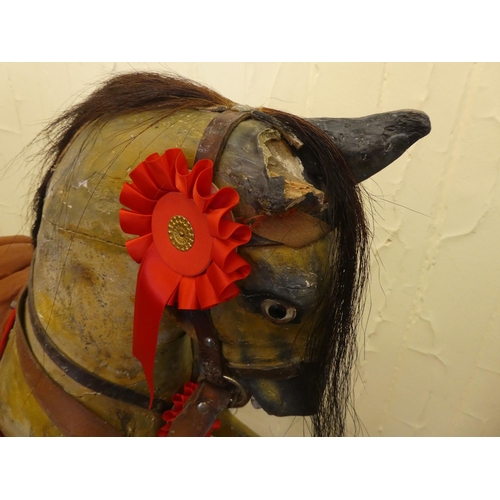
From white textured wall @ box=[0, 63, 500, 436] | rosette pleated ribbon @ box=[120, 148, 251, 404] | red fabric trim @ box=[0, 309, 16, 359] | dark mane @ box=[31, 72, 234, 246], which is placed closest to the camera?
rosette pleated ribbon @ box=[120, 148, 251, 404]

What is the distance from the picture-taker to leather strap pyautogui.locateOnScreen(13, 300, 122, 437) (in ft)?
2.04

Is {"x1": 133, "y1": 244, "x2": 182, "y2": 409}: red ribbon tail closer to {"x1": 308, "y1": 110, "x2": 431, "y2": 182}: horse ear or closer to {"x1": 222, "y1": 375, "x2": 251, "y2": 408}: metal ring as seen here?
{"x1": 222, "y1": 375, "x2": 251, "y2": 408}: metal ring

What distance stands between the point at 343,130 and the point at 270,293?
23 cm

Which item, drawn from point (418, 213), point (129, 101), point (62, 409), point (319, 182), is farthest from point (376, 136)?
point (62, 409)

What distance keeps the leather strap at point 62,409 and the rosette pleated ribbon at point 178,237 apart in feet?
0.50

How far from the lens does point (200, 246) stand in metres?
0.52

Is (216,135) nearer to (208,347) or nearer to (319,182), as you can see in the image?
(319,182)

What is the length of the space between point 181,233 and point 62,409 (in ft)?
1.03

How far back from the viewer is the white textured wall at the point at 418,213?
2.80 ft

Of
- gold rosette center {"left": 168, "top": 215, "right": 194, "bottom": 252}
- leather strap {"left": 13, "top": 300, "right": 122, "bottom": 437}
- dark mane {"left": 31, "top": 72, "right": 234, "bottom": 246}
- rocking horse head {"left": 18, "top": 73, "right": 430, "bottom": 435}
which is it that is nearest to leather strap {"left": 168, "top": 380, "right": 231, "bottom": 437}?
rocking horse head {"left": 18, "top": 73, "right": 430, "bottom": 435}

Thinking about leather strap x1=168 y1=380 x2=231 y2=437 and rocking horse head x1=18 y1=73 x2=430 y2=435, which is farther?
leather strap x1=168 y1=380 x2=231 y2=437

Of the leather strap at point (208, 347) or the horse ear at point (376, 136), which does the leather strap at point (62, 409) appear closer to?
the leather strap at point (208, 347)

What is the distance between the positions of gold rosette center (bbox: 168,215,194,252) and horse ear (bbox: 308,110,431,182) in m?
0.22

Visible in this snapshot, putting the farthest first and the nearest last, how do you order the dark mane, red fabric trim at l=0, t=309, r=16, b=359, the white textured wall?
1. the white textured wall
2. red fabric trim at l=0, t=309, r=16, b=359
3. the dark mane
